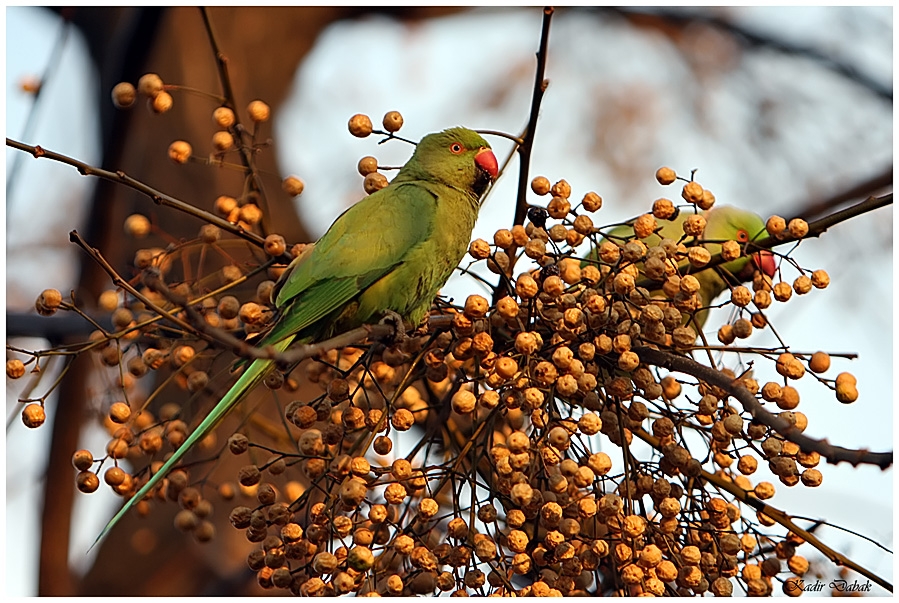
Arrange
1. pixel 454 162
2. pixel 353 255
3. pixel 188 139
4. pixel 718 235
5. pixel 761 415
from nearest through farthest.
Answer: pixel 761 415 < pixel 353 255 < pixel 454 162 < pixel 718 235 < pixel 188 139

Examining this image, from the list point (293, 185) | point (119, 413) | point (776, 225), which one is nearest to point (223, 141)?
point (293, 185)

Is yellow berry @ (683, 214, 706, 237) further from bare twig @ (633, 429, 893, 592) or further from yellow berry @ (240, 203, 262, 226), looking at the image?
yellow berry @ (240, 203, 262, 226)

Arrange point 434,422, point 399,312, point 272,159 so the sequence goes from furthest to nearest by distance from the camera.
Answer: point 272,159 < point 399,312 < point 434,422

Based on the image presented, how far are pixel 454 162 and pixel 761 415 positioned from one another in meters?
1.23

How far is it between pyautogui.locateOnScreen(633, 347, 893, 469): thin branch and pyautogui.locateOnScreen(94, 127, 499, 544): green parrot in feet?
2.05

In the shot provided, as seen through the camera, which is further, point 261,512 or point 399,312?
point 399,312

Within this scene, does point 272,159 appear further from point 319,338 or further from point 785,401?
point 785,401

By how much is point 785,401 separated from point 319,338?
97 centimetres

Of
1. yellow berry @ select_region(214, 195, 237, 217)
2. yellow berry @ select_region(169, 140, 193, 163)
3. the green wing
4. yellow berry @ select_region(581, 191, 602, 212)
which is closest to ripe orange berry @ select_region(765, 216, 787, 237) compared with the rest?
yellow berry @ select_region(581, 191, 602, 212)

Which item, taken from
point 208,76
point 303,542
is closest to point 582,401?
point 303,542

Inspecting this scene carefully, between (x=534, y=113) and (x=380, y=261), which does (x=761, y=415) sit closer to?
(x=534, y=113)

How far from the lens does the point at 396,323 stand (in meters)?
1.70

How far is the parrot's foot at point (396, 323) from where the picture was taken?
1.54m

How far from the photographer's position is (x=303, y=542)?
135cm
